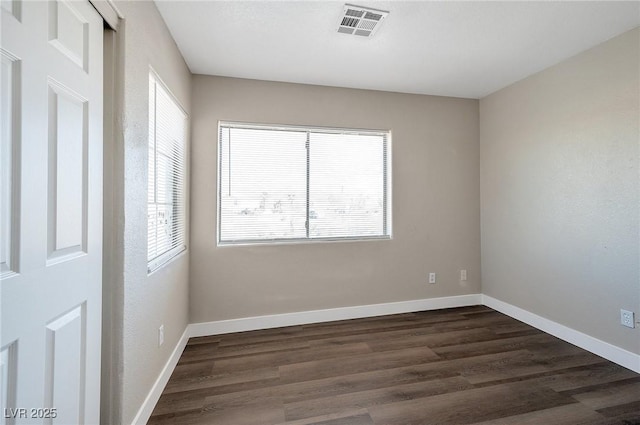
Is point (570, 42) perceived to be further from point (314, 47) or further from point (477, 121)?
point (314, 47)

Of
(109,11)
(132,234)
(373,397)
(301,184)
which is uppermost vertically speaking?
(109,11)

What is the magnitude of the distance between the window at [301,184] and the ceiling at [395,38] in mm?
611

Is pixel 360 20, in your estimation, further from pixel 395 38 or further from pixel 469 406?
pixel 469 406

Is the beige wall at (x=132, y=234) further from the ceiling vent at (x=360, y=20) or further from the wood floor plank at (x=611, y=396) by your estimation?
the wood floor plank at (x=611, y=396)

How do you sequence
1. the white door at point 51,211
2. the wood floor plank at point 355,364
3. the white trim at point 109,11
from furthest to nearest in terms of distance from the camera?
1. the wood floor plank at point 355,364
2. the white trim at point 109,11
3. the white door at point 51,211

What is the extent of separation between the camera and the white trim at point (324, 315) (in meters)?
2.78

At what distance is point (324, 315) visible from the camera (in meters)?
3.04

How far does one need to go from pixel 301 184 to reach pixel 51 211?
2.20 metres

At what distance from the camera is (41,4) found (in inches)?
36.0

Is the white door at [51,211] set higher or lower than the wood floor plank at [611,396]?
higher

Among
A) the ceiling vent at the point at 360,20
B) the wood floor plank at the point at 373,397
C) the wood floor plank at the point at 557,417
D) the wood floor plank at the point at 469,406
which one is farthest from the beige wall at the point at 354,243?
the wood floor plank at the point at 557,417

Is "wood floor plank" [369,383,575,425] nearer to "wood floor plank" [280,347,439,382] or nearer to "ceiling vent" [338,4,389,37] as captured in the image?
"wood floor plank" [280,347,439,382]

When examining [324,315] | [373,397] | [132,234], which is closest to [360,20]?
[132,234]

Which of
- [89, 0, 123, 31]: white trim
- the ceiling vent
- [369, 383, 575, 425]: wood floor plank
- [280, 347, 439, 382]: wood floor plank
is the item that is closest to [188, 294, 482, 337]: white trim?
[280, 347, 439, 382]: wood floor plank
